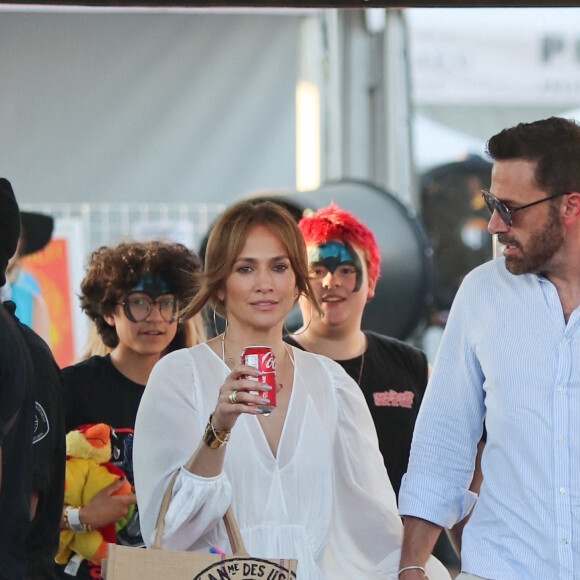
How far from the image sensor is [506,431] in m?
3.17

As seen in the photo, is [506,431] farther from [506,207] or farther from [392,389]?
[392,389]

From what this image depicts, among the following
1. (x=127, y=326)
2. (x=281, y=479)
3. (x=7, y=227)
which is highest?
(x=7, y=227)

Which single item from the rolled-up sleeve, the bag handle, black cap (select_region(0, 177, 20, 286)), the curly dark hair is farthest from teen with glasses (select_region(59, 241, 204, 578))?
black cap (select_region(0, 177, 20, 286))

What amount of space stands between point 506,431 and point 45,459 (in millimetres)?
1147

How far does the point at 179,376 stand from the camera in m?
3.38

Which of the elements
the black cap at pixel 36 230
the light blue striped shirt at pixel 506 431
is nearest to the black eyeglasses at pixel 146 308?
the light blue striped shirt at pixel 506 431

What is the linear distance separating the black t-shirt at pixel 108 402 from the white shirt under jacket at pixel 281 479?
0.91 m

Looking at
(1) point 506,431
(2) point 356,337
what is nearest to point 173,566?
(1) point 506,431

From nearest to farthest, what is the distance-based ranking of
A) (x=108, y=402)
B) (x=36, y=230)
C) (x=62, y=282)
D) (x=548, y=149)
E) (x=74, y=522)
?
(x=548, y=149) < (x=74, y=522) < (x=108, y=402) < (x=36, y=230) < (x=62, y=282)

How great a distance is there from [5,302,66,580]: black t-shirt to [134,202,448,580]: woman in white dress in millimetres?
223

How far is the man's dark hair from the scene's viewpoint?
3.26 meters

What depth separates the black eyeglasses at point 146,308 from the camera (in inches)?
181

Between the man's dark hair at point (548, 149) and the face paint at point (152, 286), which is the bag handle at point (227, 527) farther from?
the face paint at point (152, 286)

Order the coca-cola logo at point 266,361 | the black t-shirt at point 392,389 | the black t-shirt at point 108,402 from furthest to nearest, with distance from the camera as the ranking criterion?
the black t-shirt at point 392,389 → the black t-shirt at point 108,402 → the coca-cola logo at point 266,361
